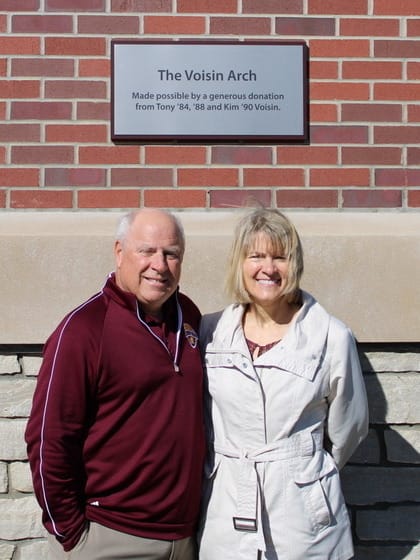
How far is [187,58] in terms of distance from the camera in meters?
3.12

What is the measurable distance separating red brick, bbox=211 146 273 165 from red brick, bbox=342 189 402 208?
0.37m

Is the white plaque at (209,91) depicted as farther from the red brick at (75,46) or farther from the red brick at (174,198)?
the red brick at (174,198)

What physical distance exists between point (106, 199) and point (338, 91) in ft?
3.56

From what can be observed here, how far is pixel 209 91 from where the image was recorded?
3.14 meters

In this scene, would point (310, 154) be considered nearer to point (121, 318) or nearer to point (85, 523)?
point (121, 318)

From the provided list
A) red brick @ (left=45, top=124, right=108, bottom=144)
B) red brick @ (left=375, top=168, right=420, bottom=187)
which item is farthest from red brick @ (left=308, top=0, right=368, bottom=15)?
red brick @ (left=45, top=124, right=108, bottom=144)

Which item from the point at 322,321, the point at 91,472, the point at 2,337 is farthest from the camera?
the point at 2,337

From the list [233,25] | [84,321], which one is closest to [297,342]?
[84,321]

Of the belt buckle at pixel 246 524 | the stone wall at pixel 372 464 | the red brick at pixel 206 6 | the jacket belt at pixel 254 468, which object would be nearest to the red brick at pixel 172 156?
the red brick at pixel 206 6

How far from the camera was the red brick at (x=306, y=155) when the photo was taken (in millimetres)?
3160

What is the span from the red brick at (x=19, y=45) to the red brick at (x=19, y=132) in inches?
12.1

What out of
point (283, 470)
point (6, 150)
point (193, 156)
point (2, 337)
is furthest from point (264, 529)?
point (6, 150)

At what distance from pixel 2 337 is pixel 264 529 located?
1.30 metres

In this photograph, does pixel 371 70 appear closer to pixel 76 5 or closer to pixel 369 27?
pixel 369 27
